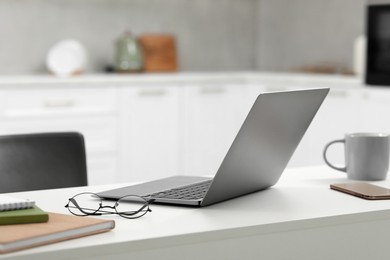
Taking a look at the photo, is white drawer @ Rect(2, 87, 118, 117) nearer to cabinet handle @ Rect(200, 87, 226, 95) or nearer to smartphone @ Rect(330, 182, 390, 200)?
cabinet handle @ Rect(200, 87, 226, 95)

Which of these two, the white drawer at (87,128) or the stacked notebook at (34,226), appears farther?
the white drawer at (87,128)

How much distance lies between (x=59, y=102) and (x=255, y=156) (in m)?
2.95

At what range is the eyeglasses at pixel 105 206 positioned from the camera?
140 cm

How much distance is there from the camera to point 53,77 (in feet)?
14.6

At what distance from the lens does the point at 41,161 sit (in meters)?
2.10

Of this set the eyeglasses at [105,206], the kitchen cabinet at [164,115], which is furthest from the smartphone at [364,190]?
the kitchen cabinet at [164,115]

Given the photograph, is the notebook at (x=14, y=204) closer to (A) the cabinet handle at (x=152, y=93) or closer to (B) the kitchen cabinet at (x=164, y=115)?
(B) the kitchen cabinet at (x=164, y=115)

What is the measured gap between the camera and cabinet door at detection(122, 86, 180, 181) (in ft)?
15.1

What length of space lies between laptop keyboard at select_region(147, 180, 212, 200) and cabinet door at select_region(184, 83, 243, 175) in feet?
10.2

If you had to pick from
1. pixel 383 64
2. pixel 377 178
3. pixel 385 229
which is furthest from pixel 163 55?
pixel 385 229

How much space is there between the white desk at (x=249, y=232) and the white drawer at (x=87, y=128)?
8.76 feet

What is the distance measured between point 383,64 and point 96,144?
5.61 ft

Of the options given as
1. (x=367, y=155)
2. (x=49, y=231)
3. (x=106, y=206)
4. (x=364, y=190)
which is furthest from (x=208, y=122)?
(x=49, y=231)

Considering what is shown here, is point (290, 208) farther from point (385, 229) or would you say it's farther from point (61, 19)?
point (61, 19)
